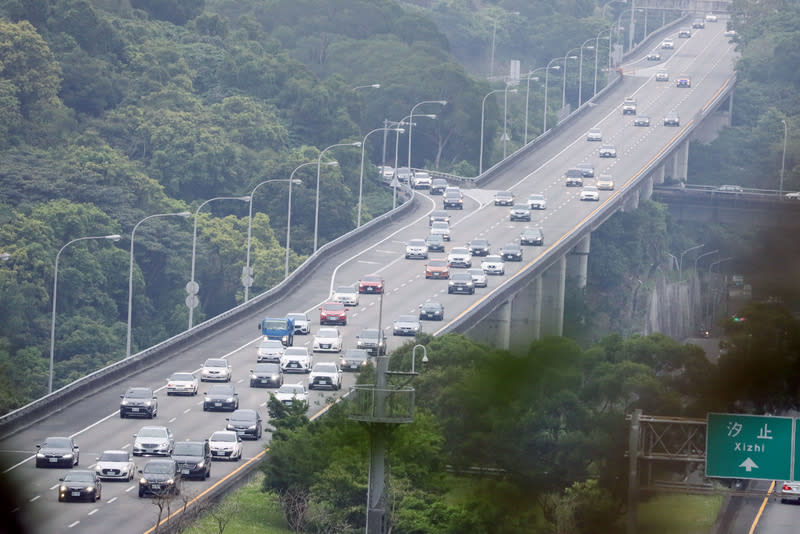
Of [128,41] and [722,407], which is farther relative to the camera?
[128,41]

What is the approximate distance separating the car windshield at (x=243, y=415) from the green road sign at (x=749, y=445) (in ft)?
81.1

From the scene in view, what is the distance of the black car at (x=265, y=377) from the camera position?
205 feet

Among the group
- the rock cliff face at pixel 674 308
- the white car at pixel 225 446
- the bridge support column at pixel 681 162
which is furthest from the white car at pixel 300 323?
the bridge support column at pixel 681 162

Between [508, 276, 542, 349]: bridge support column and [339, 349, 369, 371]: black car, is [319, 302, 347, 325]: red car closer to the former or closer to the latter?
[508, 276, 542, 349]: bridge support column

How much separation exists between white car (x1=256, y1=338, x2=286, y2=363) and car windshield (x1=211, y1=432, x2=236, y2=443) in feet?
48.6

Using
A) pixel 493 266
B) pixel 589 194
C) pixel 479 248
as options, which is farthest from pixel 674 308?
pixel 589 194

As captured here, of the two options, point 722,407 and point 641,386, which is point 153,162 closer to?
point 641,386

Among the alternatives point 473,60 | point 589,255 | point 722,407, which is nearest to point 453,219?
point 589,255

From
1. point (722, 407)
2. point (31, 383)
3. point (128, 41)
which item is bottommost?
point (31, 383)

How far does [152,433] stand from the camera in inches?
2013

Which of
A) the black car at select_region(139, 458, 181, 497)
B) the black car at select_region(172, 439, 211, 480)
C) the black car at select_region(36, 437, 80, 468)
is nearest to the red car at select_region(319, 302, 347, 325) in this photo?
the black car at select_region(172, 439, 211, 480)

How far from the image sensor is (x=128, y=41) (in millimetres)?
130500

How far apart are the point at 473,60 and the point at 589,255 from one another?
79.6 meters

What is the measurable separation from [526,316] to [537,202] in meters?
45.0
